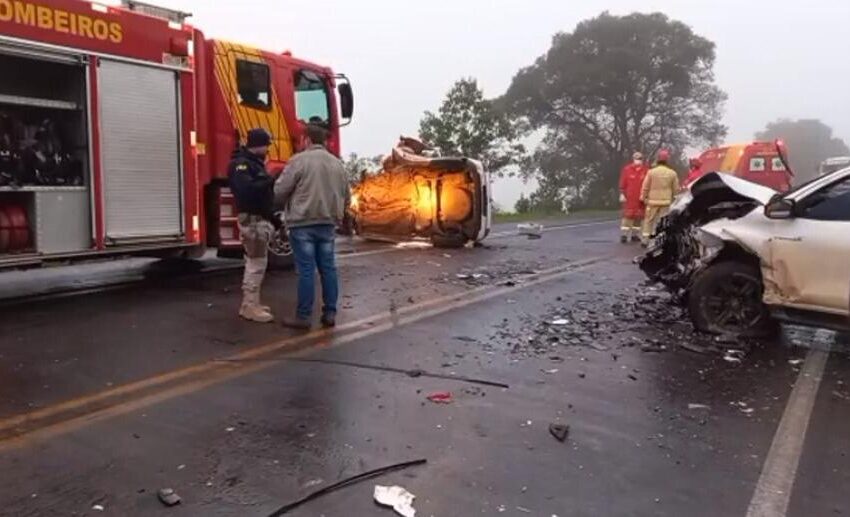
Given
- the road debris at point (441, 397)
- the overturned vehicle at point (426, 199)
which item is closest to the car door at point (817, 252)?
the road debris at point (441, 397)

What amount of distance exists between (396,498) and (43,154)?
19.1 ft

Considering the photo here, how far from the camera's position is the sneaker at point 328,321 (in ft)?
21.5

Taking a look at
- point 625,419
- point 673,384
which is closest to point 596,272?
point 673,384

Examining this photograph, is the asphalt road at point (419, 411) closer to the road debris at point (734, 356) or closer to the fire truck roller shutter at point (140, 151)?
the road debris at point (734, 356)

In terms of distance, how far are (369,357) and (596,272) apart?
5679 mm

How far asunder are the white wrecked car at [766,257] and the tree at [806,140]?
56385 mm

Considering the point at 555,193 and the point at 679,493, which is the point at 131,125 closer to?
the point at 679,493

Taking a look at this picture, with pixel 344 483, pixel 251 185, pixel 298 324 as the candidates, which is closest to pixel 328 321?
pixel 298 324

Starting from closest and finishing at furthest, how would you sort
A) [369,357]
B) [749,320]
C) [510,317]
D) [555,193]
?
[369,357] < [749,320] < [510,317] < [555,193]

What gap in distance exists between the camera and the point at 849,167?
→ 5.90 meters

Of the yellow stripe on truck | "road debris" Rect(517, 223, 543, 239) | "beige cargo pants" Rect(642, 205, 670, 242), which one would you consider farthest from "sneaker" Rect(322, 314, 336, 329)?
"road debris" Rect(517, 223, 543, 239)

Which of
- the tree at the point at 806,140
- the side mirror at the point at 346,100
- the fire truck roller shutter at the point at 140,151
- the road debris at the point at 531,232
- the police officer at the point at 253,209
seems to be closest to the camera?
the police officer at the point at 253,209

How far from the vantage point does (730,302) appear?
6.37 metres

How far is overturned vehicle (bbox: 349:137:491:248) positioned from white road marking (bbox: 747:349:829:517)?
790 cm
